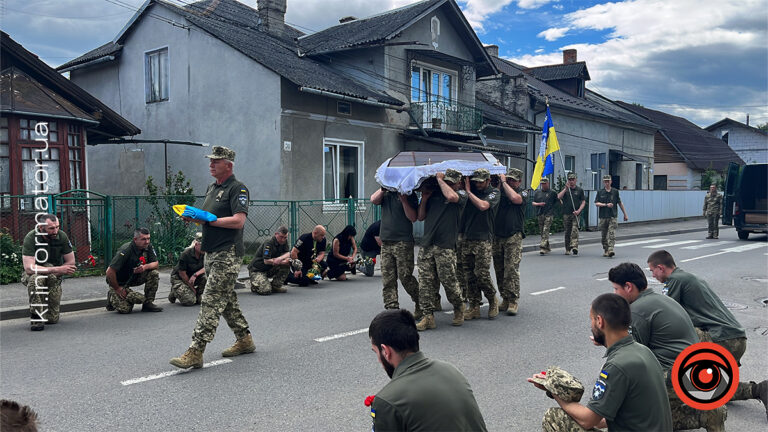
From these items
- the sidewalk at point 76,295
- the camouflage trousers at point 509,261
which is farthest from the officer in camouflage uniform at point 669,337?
the sidewalk at point 76,295

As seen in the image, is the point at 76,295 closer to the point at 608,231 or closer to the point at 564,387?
the point at 564,387

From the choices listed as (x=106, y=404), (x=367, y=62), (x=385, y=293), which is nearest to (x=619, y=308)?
(x=106, y=404)

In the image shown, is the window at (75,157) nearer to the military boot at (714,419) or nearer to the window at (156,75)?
the window at (156,75)

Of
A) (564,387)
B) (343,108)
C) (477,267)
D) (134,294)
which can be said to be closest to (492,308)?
(477,267)

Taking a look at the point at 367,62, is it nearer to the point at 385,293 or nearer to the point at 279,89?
the point at 279,89

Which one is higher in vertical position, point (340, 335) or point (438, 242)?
point (438, 242)

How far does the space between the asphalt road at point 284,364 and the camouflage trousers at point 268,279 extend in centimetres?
28

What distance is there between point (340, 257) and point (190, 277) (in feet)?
11.1

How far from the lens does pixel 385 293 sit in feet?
25.2

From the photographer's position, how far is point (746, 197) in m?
19.8

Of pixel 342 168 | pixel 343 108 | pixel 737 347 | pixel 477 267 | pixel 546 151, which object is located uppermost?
pixel 343 108

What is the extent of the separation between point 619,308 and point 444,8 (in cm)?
2018

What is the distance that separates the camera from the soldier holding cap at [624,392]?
3.20m

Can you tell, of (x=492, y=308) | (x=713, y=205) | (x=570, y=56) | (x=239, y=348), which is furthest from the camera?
(x=570, y=56)
